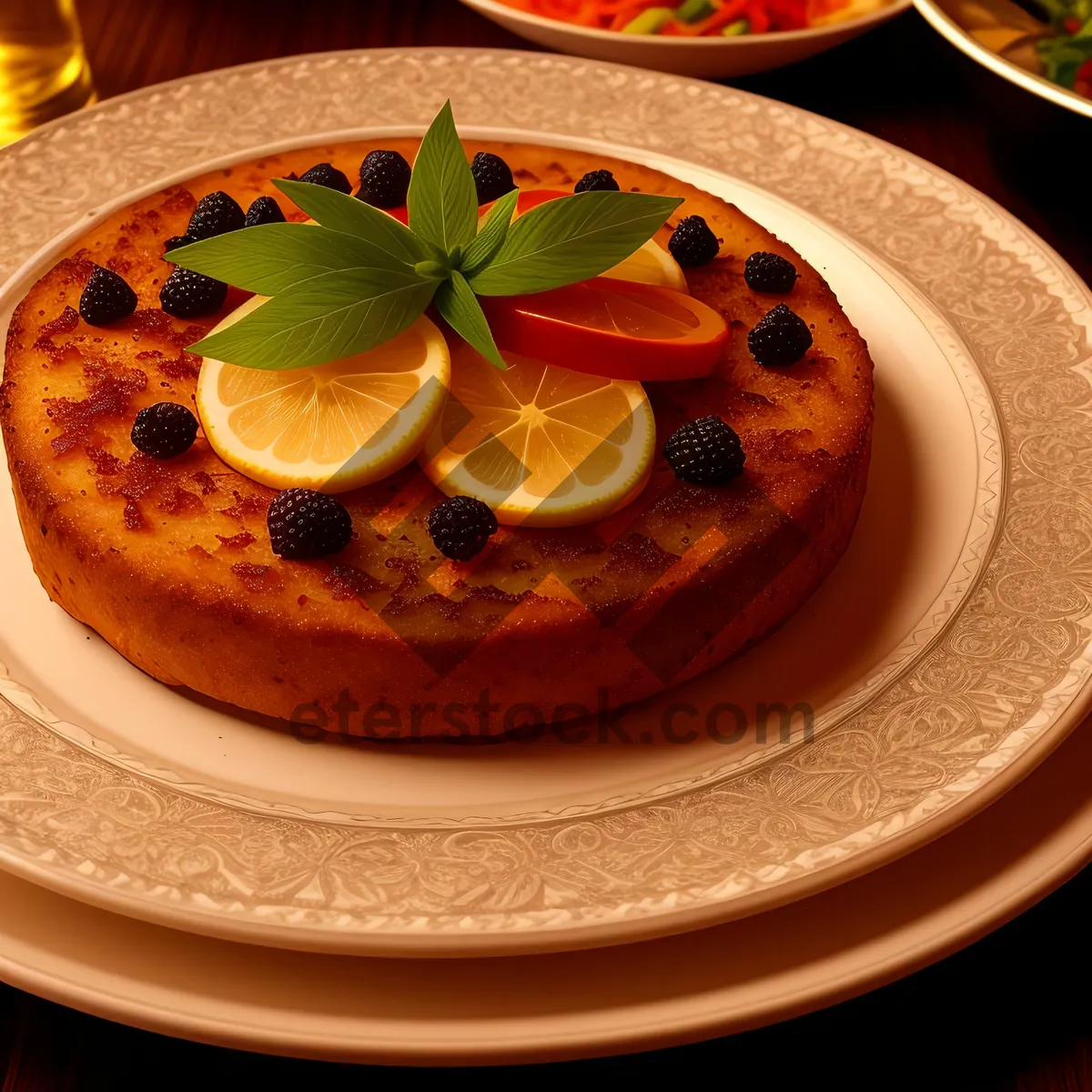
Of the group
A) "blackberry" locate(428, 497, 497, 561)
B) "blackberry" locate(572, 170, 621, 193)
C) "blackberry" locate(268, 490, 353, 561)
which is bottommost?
"blackberry" locate(268, 490, 353, 561)

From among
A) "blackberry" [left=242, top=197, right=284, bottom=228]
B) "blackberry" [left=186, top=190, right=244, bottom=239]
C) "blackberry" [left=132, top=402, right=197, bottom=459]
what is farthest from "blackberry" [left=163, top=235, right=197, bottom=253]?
"blackberry" [left=132, top=402, right=197, bottom=459]

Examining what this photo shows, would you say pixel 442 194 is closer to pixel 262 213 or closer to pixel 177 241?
pixel 262 213

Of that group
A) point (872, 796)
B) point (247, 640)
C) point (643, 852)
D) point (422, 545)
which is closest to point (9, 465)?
point (247, 640)

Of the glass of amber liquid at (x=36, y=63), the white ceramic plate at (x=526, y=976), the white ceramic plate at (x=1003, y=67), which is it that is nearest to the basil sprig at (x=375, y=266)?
the white ceramic plate at (x=526, y=976)

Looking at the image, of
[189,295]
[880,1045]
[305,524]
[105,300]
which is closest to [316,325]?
[305,524]

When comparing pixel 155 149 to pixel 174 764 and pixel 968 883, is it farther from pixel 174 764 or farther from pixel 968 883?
pixel 968 883

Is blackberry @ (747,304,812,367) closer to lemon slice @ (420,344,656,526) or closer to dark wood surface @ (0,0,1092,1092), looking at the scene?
lemon slice @ (420,344,656,526)
